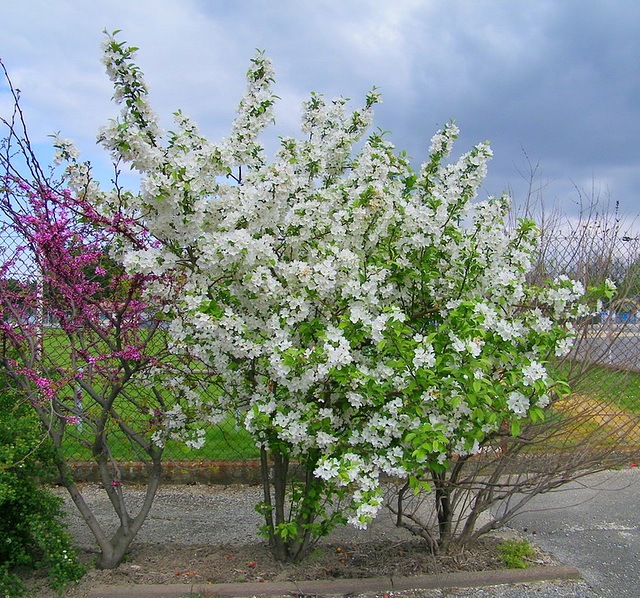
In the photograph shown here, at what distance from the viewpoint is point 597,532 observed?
4398mm

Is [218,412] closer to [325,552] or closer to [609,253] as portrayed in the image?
[325,552]

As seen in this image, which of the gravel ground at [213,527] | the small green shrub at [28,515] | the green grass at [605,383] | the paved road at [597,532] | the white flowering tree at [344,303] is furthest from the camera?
the green grass at [605,383]

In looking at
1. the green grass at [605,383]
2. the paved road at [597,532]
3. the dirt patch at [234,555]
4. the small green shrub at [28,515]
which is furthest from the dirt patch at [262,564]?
the green grass at [605,383]

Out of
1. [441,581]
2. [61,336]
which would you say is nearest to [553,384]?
[441,581]

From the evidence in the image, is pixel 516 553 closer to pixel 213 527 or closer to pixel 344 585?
pixel 344 585

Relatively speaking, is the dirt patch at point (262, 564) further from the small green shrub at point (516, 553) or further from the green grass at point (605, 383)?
the green grass at point (605, 383)

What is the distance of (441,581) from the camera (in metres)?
3.56

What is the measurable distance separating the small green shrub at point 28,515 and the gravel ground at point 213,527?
162mm

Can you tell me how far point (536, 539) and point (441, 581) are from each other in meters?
1.08

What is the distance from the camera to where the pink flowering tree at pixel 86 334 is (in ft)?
11.3

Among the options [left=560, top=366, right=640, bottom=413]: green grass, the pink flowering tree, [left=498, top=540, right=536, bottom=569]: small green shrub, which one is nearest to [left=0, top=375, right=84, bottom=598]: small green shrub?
the pink flowering tree

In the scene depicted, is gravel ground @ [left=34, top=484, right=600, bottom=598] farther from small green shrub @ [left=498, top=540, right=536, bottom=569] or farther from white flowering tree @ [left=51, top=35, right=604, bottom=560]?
white flowering tree @ [left=51, top=35, right=604, bottom=560]

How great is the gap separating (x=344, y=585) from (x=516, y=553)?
1.20 m

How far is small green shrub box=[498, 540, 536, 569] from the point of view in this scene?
148 inches
